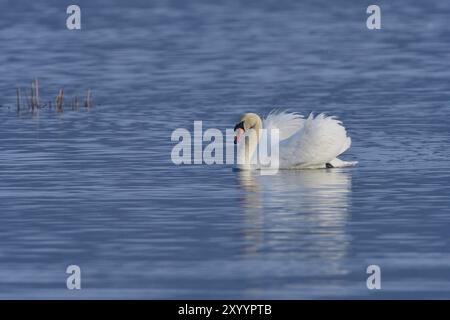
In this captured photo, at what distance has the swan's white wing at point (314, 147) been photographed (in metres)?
22.8

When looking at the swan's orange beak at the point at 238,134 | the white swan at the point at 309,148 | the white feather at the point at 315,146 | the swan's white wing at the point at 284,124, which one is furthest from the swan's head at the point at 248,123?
the white feather at the point at 315,146

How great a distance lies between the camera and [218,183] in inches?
834

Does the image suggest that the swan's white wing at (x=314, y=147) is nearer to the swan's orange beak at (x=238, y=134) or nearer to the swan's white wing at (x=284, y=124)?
the swan's white wing at (x=284, y=124)

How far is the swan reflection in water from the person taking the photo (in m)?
16.3

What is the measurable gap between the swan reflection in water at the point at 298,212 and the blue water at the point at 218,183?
4cm

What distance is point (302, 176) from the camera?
22219 millimetres

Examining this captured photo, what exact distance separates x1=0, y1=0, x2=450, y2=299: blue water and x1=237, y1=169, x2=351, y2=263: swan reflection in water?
0.04 m

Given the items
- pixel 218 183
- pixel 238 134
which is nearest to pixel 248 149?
pixel 238 134

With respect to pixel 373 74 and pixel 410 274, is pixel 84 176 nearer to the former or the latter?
pixel 410 274

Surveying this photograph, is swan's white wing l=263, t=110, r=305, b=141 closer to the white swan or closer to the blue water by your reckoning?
the white swan

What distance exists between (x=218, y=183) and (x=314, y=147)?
2.14 meters

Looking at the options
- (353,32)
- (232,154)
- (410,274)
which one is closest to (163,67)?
(353,32)

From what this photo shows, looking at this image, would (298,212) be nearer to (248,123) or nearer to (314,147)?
(314,147)

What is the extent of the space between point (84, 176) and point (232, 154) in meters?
3.43
